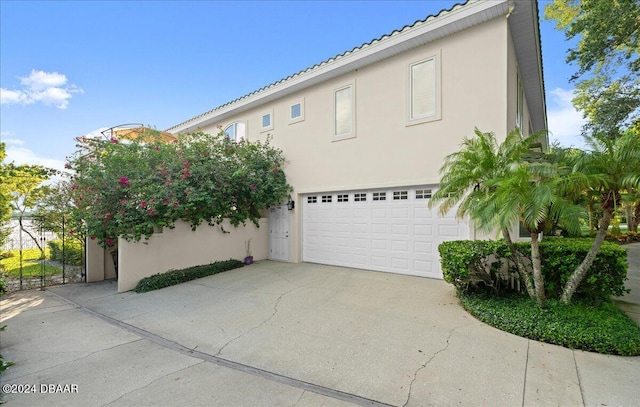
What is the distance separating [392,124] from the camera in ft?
26.9

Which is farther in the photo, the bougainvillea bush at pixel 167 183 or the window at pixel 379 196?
the window at pixel 379 196

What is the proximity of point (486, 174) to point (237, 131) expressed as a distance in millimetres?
10194

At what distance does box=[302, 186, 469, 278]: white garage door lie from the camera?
7.59 m

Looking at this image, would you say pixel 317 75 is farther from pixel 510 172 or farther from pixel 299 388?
pixel 299 388

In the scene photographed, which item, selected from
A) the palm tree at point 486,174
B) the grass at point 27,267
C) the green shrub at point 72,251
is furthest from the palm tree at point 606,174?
the grass at point 27,267

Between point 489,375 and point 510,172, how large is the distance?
117 inches

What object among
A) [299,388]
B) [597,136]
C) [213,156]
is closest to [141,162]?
[213,156]

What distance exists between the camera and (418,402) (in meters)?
2.84

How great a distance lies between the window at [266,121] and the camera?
11289 mm

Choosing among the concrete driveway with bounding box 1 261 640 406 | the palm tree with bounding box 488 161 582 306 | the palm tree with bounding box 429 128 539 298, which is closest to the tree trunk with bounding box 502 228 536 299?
the palm tree with bounding box 429 128 539 298

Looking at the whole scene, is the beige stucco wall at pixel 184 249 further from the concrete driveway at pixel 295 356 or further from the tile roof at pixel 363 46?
the tile roof at pixel 363 46

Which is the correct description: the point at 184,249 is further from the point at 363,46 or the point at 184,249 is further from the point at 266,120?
the point at 363,46

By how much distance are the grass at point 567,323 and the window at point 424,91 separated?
468 centimetres

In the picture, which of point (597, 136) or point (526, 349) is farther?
point (597, 136)
